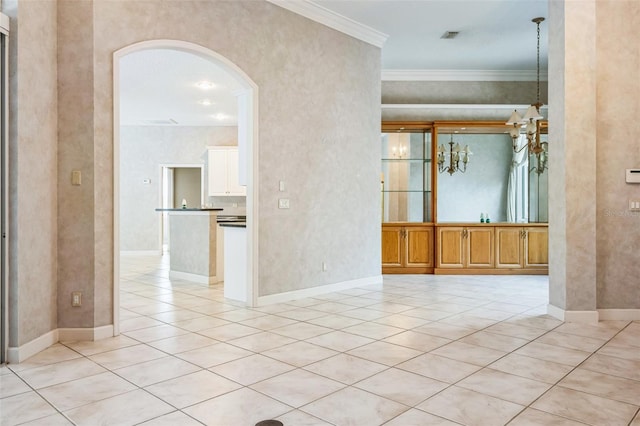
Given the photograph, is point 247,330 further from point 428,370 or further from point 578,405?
point 578,405

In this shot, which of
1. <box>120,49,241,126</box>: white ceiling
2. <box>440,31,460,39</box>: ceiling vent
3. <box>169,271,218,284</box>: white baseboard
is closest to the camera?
<box>440,31,460,39</box>: ceiling vent

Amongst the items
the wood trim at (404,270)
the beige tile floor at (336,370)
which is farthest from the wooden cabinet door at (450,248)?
the beige tile floor at (336,370)

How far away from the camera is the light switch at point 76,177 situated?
3.75 metres

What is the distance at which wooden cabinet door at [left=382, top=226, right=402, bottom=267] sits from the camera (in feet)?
25.0

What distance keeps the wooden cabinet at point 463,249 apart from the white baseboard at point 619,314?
10.1 feet

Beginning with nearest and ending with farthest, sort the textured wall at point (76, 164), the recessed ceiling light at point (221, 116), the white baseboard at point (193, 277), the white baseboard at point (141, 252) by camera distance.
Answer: the textured wall at point (76, 164), the white baseboard at point (193, 277), the recessed ceiling light at point (221, 116), the white baseboard at point (141, 252)

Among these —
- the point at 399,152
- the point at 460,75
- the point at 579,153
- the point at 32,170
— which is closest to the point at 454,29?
the point at 460,75

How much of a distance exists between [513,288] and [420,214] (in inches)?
80.3

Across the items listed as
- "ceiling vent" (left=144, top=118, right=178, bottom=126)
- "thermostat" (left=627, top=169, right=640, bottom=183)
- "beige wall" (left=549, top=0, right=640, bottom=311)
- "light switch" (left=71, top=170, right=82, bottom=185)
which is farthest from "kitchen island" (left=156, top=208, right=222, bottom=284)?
"thermostat" (left=627, top=169, right=640, bottom=183)

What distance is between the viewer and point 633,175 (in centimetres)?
455

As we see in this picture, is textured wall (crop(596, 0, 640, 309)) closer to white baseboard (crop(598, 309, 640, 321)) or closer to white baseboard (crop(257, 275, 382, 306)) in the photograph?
white baseboard (crop(598, 309, 640, 321))

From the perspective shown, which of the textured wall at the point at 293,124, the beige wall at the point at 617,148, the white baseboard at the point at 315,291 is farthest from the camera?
the white baseboard at the point at 315,291

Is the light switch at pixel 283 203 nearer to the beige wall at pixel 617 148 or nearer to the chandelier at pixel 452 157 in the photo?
the beige wall at pixel 617 148

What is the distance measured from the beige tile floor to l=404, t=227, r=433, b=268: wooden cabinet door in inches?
102
